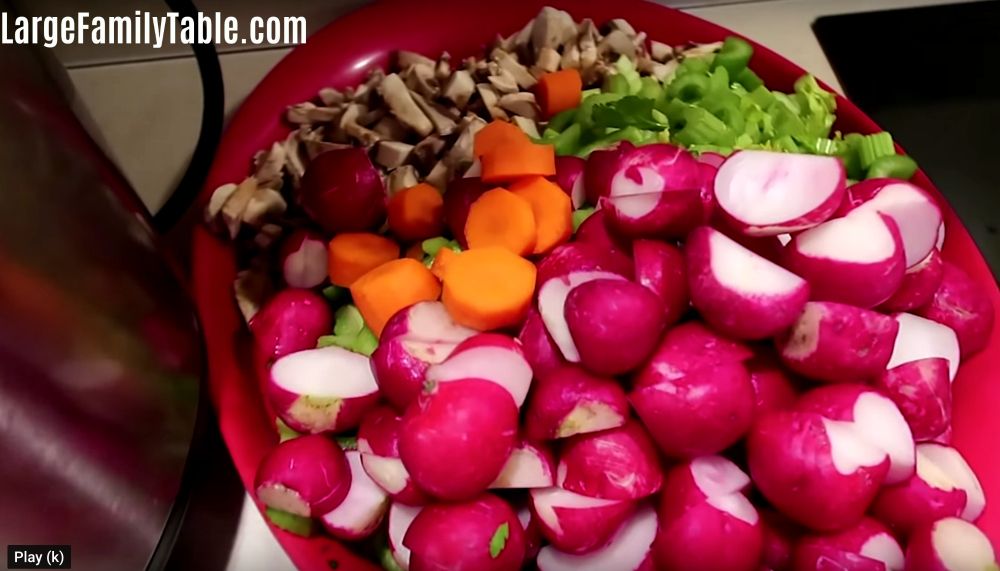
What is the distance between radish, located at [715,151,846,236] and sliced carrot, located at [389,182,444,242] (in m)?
0.24

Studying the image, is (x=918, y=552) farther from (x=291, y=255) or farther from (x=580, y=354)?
(x=291, y=255)

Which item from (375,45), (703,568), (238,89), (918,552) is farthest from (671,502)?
(238,89)

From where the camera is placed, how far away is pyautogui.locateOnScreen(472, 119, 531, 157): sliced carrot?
2.18ft

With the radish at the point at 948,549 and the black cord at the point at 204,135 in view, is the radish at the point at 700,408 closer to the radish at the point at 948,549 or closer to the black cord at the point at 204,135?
the radish at the point at 948,549

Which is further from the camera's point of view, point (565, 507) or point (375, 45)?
point (375, 45)

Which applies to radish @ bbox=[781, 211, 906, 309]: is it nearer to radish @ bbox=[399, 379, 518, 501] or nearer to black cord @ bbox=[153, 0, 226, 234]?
radish @ bbox=[399, 379, 518, 501]

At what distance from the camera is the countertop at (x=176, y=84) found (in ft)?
2.79

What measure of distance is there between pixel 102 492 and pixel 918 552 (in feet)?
1.66

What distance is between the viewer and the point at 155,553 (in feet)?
1.68

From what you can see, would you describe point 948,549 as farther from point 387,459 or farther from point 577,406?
point 387,459

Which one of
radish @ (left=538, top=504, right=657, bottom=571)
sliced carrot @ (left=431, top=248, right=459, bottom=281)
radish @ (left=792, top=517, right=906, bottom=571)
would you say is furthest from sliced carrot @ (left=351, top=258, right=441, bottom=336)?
radish @ (left=792, top=517, right=906, bottom=571)

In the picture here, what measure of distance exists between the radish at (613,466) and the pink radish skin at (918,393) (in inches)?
7.0

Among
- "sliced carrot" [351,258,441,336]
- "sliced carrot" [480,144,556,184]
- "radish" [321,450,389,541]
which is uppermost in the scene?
"sliced carrot" [480,144,556,184]

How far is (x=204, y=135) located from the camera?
71 cm
